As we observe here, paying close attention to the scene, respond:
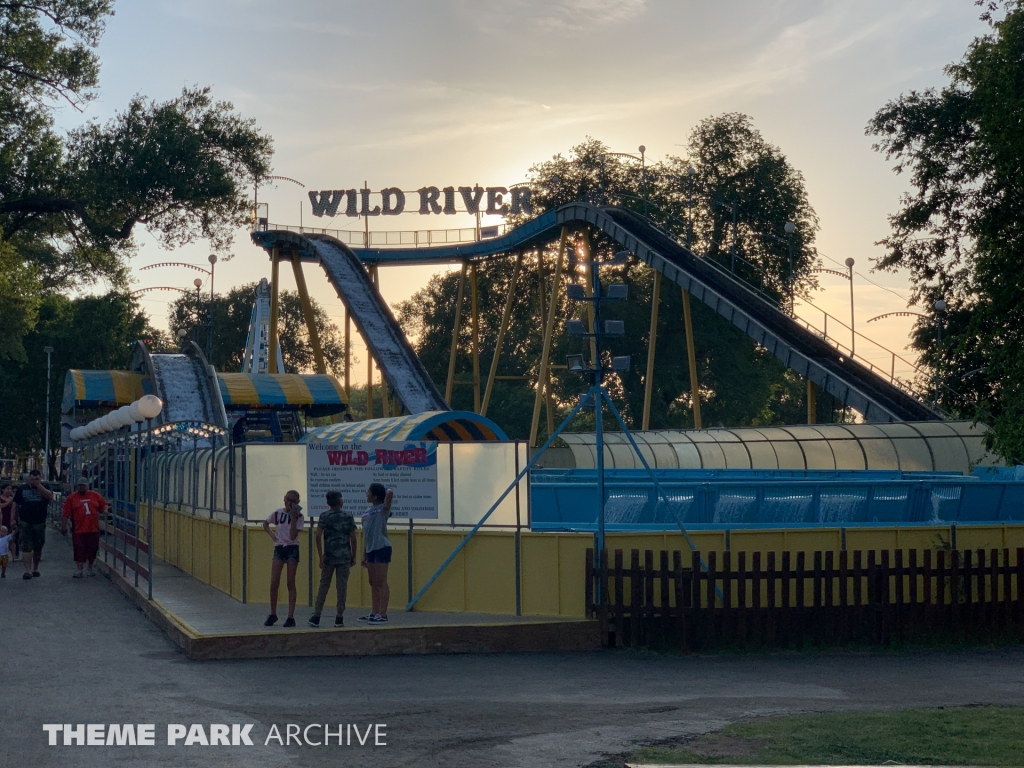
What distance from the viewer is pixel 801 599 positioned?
1484 centimetres

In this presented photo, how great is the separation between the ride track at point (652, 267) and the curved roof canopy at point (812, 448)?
275cm

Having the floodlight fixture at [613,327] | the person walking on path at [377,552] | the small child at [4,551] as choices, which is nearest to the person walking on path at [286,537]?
the person walking on path at [377,552]

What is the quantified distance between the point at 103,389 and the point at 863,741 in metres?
46.7

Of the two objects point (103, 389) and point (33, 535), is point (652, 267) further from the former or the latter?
point (33, 535)

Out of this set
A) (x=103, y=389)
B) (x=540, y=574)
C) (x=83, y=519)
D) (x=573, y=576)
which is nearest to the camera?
(x=573, y=576)

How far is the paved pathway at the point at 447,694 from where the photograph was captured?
910 centimetres

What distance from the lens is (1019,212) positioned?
1986cm

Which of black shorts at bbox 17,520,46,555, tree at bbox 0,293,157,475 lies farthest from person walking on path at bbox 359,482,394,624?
tree at bbox 0,293,157,475

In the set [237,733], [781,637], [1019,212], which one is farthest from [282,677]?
[1019,212]

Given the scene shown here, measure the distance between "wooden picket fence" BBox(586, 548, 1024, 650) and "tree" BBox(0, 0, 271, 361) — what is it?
24391 millimetres

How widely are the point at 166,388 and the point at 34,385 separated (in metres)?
36.2

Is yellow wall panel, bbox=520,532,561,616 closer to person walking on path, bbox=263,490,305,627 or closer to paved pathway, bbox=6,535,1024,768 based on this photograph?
paved pathway, bbox=6,535,1024,768

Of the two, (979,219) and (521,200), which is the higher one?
(521,200)

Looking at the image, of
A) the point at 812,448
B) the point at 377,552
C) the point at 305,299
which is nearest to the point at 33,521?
the point at 377,552
